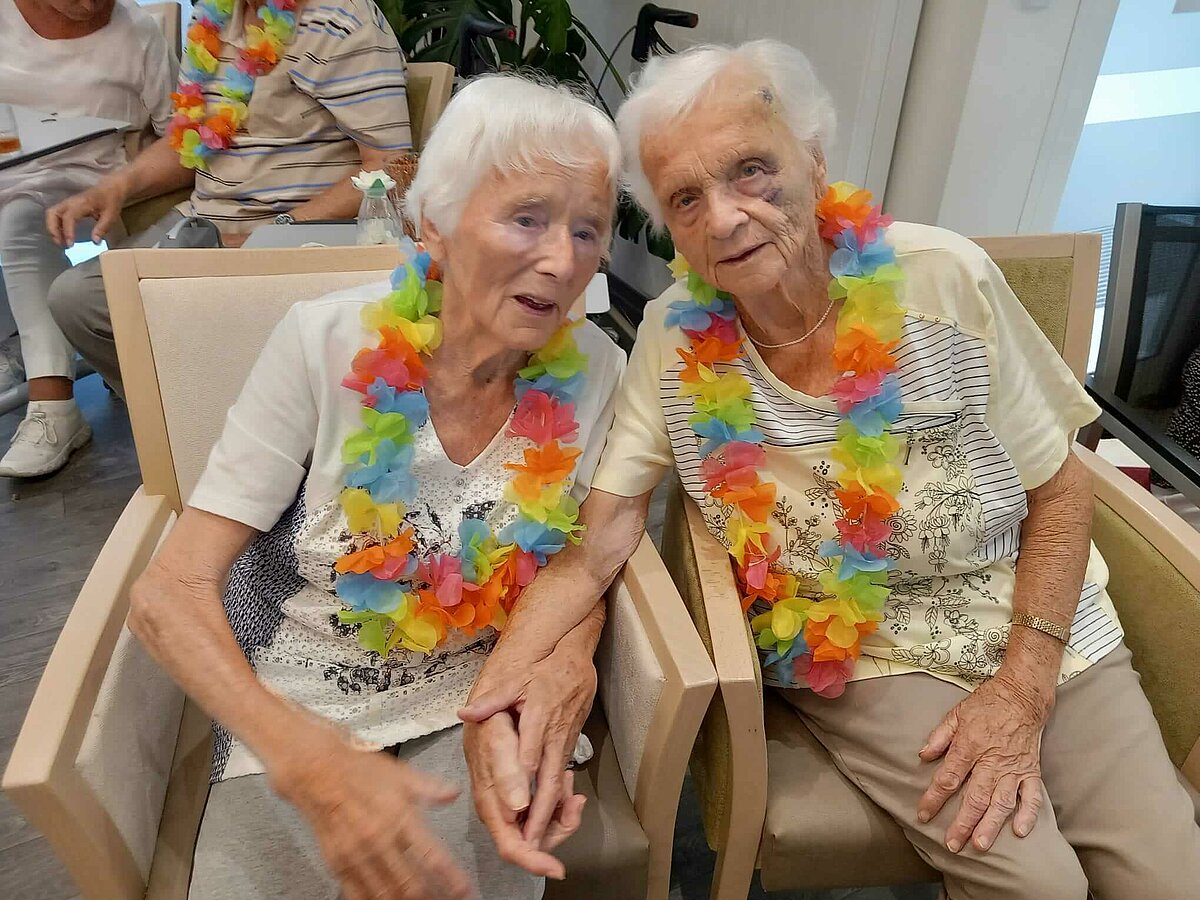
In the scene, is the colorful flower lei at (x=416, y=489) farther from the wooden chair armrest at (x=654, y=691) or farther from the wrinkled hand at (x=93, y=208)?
the wrinkled hand at (x=93, y=208)

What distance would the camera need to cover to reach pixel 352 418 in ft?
3.59

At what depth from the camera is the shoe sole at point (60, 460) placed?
2463 millimetres

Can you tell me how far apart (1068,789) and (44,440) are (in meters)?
2.73

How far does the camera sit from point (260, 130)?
7.14 feet

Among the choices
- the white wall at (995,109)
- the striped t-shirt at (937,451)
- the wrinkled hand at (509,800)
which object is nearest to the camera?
the wrinkled hand at (509,800)

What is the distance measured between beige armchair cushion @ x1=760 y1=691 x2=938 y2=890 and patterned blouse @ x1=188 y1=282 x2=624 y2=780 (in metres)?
0.46

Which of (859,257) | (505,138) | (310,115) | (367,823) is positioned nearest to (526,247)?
(505,138)

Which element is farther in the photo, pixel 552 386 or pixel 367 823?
pixel 552 386

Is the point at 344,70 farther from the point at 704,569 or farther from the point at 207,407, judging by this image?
the point at 704,569

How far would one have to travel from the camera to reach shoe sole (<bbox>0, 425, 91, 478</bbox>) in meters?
2.46

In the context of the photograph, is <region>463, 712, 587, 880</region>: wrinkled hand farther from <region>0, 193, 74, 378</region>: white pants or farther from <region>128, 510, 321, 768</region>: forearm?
<region>0, 193, 74, 378</region>: white pants

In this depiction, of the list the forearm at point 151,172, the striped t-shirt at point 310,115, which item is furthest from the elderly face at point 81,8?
the striped t-shirt at point 310,115

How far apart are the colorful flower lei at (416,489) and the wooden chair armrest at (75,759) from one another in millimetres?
285

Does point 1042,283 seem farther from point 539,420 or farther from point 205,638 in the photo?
point 205,638
